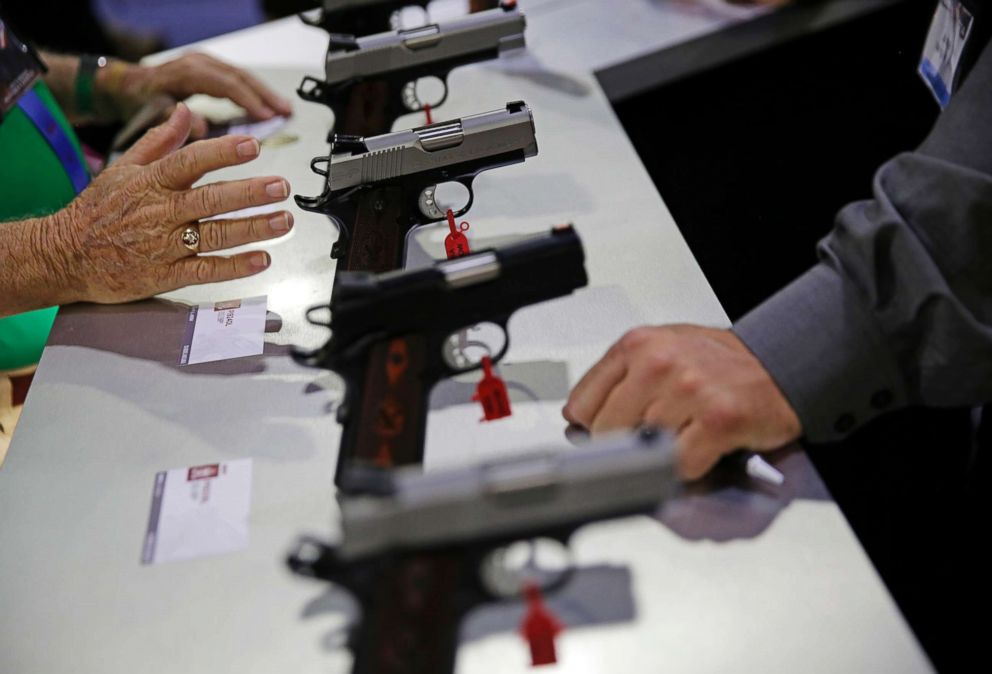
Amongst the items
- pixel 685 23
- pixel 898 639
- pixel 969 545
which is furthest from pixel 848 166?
pixel 898 639

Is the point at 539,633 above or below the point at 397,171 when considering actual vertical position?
below

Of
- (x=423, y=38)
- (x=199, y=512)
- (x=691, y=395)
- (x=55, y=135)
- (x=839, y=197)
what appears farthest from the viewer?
(x=839, y=197)

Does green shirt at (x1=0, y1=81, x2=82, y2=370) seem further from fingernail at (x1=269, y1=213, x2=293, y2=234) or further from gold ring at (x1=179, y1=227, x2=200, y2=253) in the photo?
fingernail at (x1=269, y1=213, x2=293, y2=234)

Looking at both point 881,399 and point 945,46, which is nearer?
point 881,399

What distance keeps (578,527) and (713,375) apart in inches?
9.5

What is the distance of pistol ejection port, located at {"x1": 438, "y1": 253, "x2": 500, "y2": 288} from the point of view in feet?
2.91

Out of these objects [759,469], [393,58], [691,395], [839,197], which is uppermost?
[393,58]

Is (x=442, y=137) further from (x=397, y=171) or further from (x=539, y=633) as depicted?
(x=539, y=633)

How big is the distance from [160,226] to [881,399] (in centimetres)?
92

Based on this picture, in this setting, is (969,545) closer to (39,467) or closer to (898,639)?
(898,639)

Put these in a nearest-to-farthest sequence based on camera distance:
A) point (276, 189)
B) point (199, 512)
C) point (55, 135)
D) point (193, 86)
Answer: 1. point (199, 512)
2. point (276, 189)
3. point (55, 135)
4. point (193, 86)

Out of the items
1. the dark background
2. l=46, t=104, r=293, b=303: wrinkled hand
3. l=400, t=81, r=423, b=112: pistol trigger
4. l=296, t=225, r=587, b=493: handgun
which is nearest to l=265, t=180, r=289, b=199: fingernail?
l=46, t=104, r=293, b=303: wrinkled hand

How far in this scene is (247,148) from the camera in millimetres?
1175

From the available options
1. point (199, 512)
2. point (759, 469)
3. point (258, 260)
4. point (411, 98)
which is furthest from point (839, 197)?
point (199, 512)
